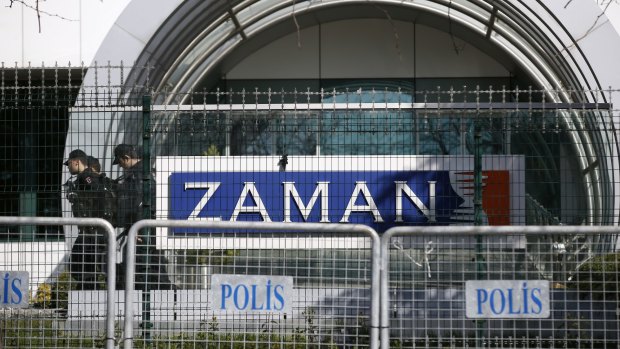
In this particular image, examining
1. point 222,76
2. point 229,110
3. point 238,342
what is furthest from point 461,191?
point 222,76

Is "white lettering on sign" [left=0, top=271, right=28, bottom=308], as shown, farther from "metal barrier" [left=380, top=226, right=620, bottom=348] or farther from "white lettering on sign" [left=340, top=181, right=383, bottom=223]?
"white lettering on sign" [left=340, top=181, right=383, bottom=223]

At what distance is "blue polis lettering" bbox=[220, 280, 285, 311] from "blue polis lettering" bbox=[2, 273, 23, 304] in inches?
62.8

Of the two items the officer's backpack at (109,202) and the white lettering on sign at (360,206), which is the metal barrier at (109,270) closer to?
the officer's backpack at (109,202)

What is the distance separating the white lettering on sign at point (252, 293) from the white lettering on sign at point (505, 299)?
1326 mm

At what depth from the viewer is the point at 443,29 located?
1819 cm

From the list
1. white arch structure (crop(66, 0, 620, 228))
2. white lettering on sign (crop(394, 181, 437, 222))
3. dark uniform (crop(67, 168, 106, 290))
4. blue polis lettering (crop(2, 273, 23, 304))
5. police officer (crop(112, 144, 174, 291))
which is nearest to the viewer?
blue polis lettering (crop(2, 273, 23, 304))

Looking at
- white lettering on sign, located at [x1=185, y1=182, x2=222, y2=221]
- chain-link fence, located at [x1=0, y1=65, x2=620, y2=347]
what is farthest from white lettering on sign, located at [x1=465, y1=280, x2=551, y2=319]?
white lettering on sign, located at [x1=185, y1=182, x2=222, y2=221]

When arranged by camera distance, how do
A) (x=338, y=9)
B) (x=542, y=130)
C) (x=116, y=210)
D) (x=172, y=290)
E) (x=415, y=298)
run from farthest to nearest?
1. (x=338, y=9)
2. (x=116, y=210)
3. (x=542, y=130)
4. (x=172, y=290)
5. (x=415, y=298)

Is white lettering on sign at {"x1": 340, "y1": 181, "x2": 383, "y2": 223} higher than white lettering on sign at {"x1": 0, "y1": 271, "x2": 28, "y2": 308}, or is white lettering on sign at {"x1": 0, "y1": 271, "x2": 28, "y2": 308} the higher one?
white lettering on sign at {"x1": 340, "y1": 181, "x2": 383, "y2": 223}

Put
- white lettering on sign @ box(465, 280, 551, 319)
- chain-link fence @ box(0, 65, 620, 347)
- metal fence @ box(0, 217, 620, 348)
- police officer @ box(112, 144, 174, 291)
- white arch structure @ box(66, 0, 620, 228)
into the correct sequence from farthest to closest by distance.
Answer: white arch structure @ box(66, 0, 620, 228) < police officer @ box(112, 144, 174, 291) < chain-link fence @ box(0, 65, 620, 347) < metal fence @ box(0, 217, 620, 348) < white lettering on sign @ box(465, 280, 551, 319)

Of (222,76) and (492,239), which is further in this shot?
(222,76)

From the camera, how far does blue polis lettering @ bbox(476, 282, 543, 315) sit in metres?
6.76

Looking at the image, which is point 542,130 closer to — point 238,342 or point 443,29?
point 238,342

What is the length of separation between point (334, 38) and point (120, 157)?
9.29 metres
